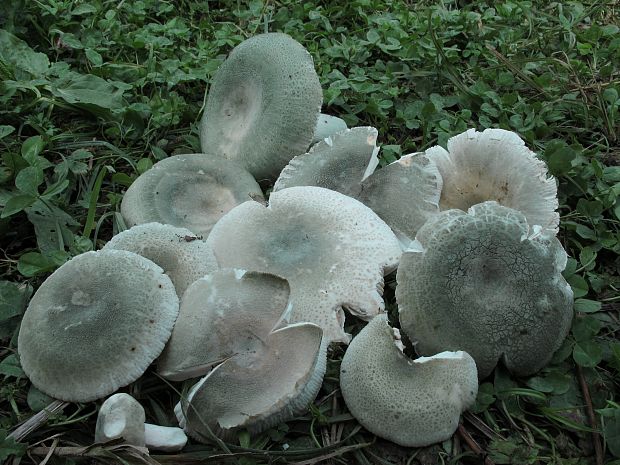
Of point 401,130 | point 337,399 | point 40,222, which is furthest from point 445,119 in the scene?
point 40,222

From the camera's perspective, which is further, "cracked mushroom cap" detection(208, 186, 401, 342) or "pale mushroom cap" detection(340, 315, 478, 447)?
"cracked mushroom cap" detection(208, 186, 401, 342)

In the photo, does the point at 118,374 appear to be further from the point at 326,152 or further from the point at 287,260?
the point at 326,152

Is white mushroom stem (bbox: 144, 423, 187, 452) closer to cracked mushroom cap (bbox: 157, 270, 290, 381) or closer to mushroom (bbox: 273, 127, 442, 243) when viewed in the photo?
cracked mushroom cap (bbox: 157, 270, 290, 381)

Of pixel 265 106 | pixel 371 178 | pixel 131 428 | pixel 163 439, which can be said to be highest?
pixel 265 106

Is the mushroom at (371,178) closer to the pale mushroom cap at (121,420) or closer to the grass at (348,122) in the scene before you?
the grass at (348,122)

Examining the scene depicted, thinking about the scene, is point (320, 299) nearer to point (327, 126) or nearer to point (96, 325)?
point (96, 325)

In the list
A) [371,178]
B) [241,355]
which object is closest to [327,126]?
[371,178]

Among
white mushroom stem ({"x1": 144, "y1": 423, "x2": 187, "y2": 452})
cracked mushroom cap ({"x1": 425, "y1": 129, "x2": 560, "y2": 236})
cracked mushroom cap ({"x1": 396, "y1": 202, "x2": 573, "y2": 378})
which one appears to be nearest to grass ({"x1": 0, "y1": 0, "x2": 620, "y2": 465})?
white mushroom stem ({"x1": 144, "y1": 423, "x2": 187, "y2": 452})
